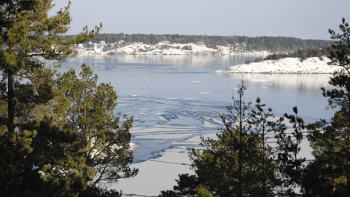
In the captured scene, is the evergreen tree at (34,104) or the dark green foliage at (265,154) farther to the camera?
the dark green foliage at (265,154)

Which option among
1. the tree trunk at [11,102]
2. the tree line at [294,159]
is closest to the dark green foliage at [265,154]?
the tree line at [294,159]

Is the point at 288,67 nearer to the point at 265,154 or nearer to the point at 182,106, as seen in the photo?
the point at 182,106

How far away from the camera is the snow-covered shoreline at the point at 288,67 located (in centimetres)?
8269

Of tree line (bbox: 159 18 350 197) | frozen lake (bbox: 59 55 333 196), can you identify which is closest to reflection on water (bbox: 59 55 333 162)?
frozen lake (bbox: 59 55 333 196)

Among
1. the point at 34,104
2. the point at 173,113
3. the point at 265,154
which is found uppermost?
the point at 34,104

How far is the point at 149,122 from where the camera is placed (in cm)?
3003

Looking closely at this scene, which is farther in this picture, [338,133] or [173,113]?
[173,113]

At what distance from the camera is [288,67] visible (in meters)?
86.1

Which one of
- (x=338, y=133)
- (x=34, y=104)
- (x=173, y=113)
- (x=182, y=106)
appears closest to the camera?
(x=34, y=104)

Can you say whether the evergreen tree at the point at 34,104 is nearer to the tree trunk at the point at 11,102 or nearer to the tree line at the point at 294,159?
the tree trunk at the point at 11,102

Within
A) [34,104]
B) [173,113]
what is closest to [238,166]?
[34,104]

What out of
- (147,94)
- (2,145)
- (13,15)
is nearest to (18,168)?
(2,145)

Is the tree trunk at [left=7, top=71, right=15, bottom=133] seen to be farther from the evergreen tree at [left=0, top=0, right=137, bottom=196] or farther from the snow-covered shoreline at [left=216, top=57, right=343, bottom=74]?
the snow-covered shoreline at [left=216, top=57, right=343, bottom=74]

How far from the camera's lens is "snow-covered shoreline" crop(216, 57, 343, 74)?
271ft
